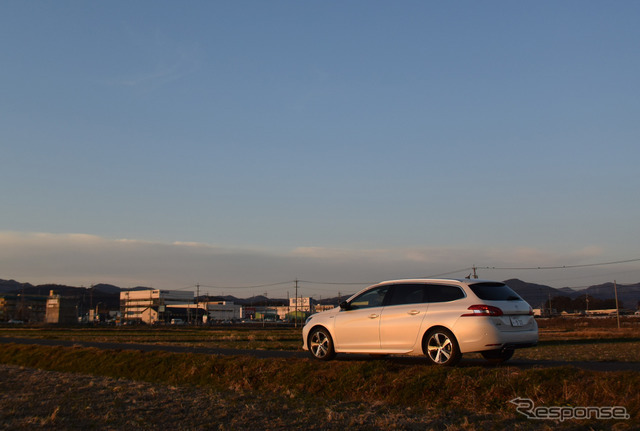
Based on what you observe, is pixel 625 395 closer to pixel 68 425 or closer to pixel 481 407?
pixel 481 407

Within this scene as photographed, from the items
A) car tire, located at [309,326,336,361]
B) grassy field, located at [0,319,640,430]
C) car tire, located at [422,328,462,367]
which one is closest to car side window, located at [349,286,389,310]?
car tire, located at [309,326,336,361]

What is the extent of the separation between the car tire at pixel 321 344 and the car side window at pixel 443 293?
3.24m

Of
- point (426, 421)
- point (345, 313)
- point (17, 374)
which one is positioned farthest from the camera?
point (17, 374)

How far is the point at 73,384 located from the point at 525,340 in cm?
1335

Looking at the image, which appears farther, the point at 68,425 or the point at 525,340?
the point at 525,340

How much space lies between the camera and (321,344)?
1500cm

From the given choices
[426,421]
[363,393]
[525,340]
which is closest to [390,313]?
[363,393]

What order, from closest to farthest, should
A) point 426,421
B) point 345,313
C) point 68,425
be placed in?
1. point 426,421
2. point 68,425
3. point 345,313

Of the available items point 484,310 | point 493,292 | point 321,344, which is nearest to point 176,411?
point 321,344

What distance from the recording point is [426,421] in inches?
375

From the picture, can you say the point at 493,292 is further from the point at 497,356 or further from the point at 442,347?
the point at 497,356

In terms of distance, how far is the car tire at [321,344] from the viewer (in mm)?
14703

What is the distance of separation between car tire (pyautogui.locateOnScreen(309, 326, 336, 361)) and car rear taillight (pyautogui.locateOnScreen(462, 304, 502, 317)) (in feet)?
13.7

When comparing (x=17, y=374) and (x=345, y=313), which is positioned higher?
(x=345, y=313)
